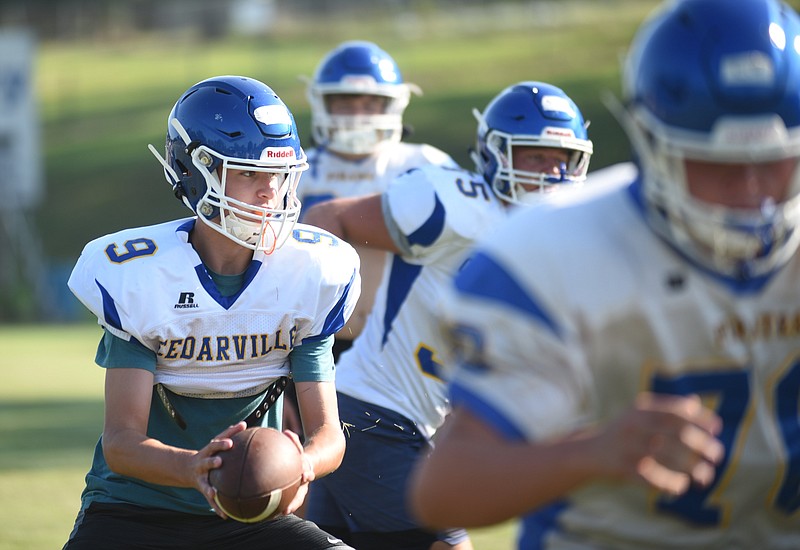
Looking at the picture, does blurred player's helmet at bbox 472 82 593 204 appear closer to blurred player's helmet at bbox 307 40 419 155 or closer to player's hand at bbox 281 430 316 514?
player's hand at bbox 281 430 316 514

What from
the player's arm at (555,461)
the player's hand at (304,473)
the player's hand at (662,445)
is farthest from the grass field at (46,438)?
the player's hand at (662,445)

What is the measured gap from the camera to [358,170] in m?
7.08

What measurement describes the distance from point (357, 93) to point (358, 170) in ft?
1.66

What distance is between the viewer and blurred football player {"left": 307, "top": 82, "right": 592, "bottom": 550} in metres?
4.34

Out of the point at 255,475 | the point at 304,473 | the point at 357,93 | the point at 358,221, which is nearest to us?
the point at 255,475

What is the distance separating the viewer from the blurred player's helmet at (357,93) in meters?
7.18

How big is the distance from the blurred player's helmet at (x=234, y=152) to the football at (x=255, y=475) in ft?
2.03

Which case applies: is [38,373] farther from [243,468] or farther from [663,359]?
[663,359]

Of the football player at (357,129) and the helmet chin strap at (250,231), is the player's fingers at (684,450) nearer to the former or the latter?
the helmet chin strap at (250,231)

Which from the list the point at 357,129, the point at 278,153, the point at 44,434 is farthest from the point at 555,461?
the point at 44,434

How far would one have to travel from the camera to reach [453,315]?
7.23 feet

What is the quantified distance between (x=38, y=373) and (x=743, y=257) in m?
12.1

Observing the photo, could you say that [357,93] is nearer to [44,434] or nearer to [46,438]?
[46,438]

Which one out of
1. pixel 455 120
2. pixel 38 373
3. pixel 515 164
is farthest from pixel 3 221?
pixel 515 164
